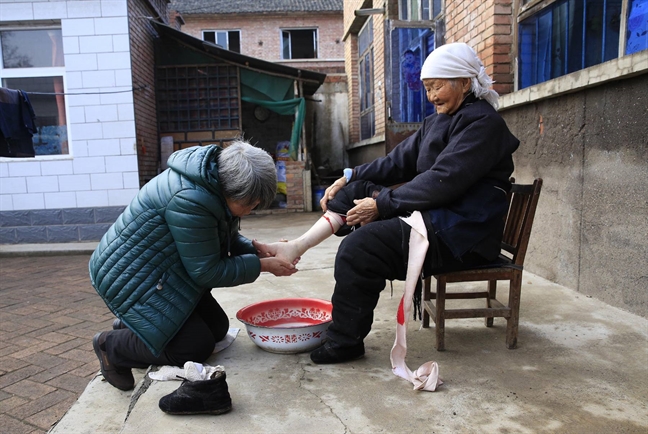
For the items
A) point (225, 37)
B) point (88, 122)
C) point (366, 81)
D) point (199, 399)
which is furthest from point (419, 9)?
point (225, 37)

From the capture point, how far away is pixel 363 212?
214cm

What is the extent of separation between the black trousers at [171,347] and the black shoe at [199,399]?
34cm

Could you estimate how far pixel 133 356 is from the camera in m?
2.07

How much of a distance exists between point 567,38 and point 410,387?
294 centimetres

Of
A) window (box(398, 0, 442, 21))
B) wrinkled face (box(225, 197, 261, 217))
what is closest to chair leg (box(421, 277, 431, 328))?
wrinkled face (box(225, 197, 261, 217))

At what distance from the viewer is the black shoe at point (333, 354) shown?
208 centimetres

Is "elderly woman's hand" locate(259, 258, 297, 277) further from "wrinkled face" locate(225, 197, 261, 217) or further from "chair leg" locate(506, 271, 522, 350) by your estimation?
"chair leg" locate(506, 271, 522, 350)

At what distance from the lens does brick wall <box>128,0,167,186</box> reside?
24.7ft

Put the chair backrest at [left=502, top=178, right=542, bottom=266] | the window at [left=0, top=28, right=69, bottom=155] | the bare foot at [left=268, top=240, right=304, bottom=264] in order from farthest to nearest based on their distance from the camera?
the window at [left=0, top=28, right=69, bottom=155] → the bare foot at [left=268, top=240, right=304, bottom=264] → the chair backrest at [left=502, top=178, right=542, bottom=266]

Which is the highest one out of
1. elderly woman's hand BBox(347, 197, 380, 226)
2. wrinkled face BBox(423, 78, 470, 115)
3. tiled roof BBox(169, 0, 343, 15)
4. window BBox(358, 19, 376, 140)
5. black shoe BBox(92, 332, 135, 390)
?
tiled roof BBox(169, 0, 343, 15)

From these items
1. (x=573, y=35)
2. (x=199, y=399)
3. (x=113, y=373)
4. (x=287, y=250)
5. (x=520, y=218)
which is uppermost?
(x=573, y=35)

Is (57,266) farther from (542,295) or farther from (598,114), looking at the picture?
(598,114)

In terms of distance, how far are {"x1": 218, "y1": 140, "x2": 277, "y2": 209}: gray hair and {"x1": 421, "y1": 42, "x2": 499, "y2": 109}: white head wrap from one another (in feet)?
2.71

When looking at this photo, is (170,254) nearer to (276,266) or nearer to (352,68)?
(276,266)
